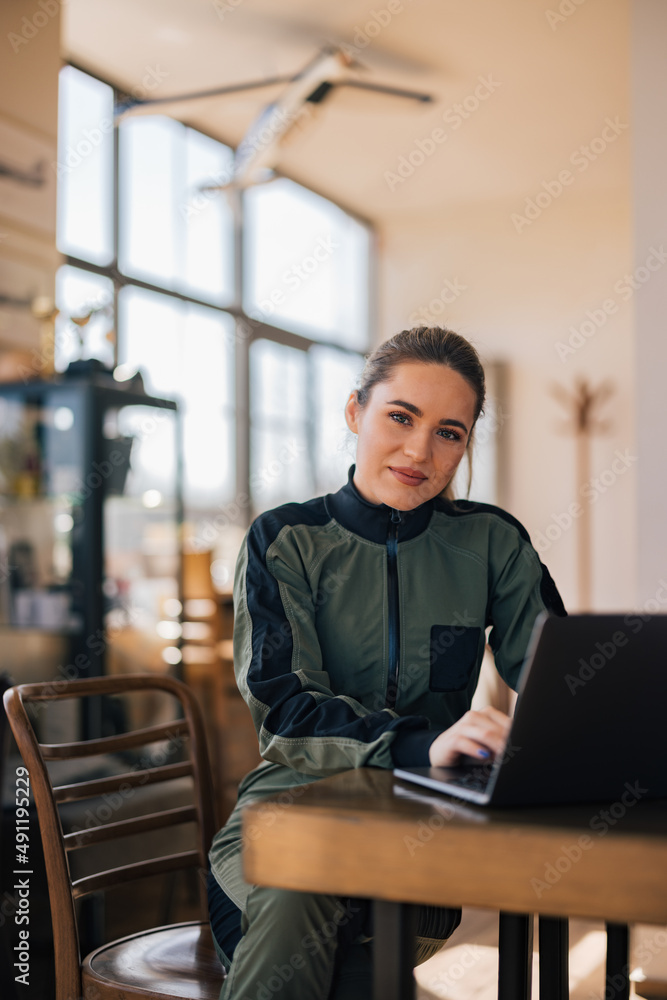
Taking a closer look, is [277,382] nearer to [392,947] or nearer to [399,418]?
[399,418]

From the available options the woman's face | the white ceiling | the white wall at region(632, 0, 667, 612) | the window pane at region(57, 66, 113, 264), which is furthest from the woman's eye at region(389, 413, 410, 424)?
the window pane at region(57, 66, 113, 264)

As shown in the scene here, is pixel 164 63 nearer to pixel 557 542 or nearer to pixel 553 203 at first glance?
pixel 553 203

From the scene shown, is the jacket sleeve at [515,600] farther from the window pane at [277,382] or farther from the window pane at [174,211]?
the window pane at [277,382]

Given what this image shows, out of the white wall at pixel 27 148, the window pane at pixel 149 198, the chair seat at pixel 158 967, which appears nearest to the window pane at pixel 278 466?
the window pane at pixel 149 198

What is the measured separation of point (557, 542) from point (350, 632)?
6833 mm

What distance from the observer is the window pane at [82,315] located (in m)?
3.65

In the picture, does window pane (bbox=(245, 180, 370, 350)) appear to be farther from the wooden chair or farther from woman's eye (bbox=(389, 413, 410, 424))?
woman's eye (bbox=(389, 413, 410, 424))

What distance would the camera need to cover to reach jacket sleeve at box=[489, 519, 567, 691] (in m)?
1.30

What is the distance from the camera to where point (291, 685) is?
3.67 ft

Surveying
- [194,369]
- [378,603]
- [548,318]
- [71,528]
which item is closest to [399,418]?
[378,603]

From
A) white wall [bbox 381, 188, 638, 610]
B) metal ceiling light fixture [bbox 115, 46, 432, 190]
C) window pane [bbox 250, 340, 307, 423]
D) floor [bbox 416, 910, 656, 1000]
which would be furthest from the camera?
white wall [bbox 381, 188, 638, 610]

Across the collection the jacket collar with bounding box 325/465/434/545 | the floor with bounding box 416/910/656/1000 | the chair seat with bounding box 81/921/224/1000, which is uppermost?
the jacket collar with bounding box 325/465/434/545

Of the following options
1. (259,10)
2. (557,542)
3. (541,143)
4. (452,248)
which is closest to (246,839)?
(259,10)

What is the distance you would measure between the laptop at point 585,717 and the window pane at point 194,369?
15.6 feet
